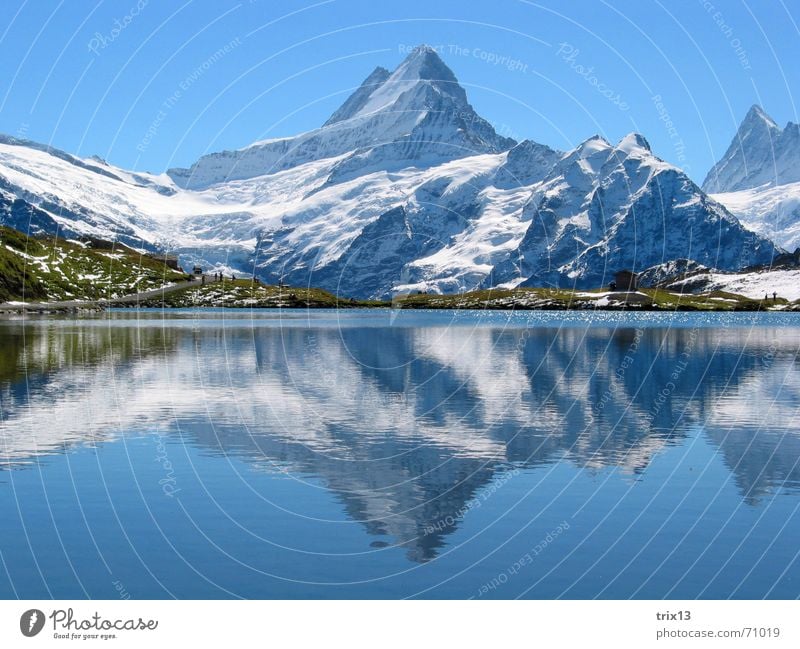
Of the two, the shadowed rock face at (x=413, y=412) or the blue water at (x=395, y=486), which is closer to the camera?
the blue water at (x=395, y=486)

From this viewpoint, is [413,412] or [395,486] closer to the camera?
[395,486]

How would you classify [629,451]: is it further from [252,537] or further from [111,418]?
[111,418]

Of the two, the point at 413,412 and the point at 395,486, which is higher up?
the point at 413,412
